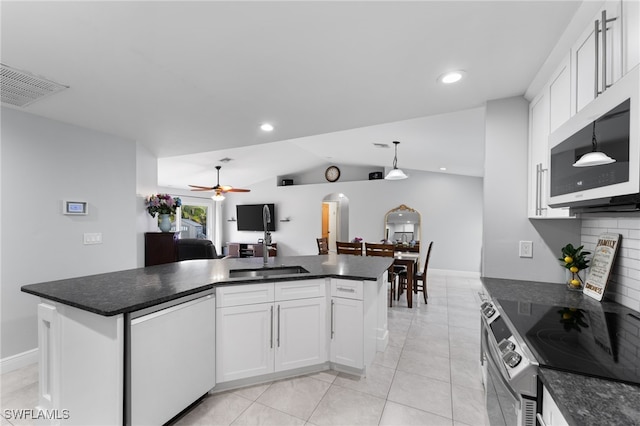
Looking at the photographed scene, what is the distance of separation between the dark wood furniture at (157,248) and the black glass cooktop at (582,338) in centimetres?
359

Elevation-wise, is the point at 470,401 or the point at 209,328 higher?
the point at 209,328

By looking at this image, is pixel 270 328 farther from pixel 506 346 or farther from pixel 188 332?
pixel 506 346

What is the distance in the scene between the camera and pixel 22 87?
1.95 metres

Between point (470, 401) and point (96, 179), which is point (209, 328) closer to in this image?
point (470, 401)

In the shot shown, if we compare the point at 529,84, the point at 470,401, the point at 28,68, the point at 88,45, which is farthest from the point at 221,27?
the point at 470,401

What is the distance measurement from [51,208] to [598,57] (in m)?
4.06

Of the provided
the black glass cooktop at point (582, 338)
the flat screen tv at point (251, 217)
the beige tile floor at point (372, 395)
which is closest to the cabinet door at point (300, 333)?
the beige tile floor at point (372, 395)

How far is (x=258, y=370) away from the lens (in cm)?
214

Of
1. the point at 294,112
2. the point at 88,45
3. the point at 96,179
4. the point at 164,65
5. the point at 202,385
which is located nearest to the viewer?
the point at 88,45

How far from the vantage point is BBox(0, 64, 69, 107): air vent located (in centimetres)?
179

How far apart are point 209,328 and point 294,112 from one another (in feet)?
6.16

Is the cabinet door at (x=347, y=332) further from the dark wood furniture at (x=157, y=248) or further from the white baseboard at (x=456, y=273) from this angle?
the white baseboard at (x=456, y=273)

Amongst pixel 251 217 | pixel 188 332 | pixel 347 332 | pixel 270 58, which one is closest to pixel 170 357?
pixel 188 332

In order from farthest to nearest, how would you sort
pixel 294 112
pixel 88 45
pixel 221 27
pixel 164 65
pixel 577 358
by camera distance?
1. pixel 294 112
2. pixel 164 65
3. pixel 88 45
4. pixel 221 27
5. pixel 577 358
